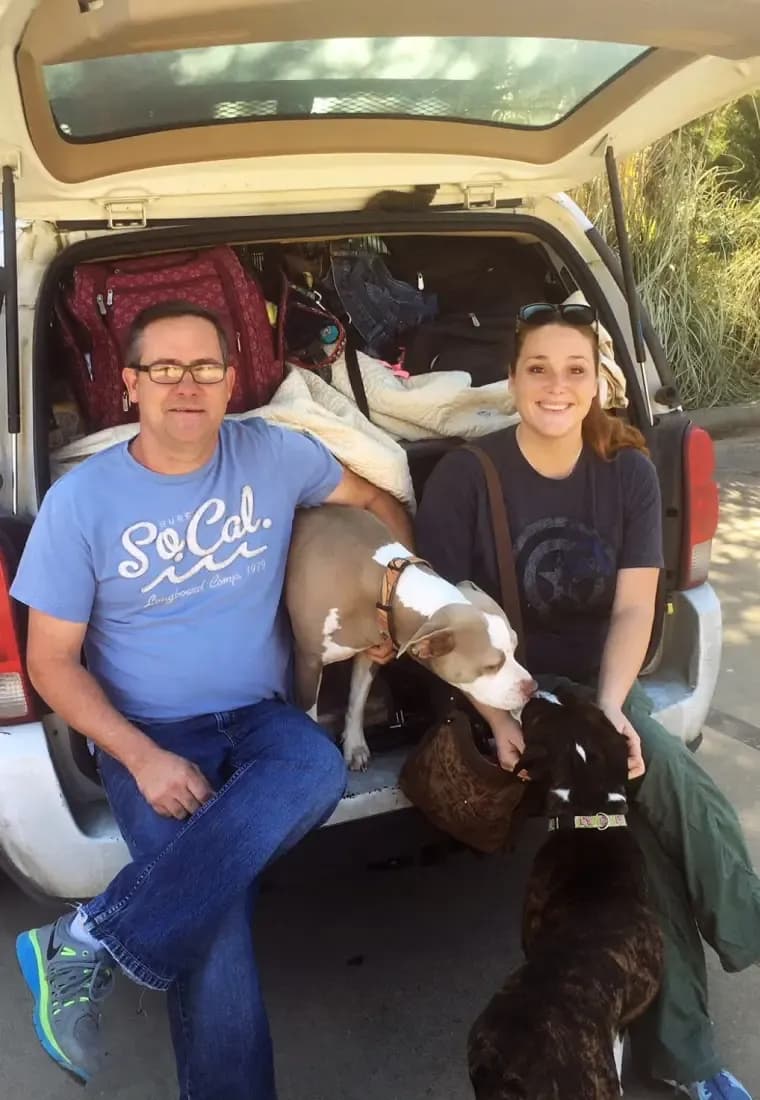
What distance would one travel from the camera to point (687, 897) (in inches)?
104

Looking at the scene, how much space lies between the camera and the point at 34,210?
9.59ft

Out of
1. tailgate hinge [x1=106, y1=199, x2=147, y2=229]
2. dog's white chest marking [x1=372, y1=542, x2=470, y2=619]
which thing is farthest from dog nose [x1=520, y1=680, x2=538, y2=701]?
tailgate hinge [x1=106, y1=199, x2=147, y2=229]

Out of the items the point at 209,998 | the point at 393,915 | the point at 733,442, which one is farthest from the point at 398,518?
the point at 733,442

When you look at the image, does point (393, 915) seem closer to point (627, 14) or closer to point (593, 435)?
point (593, 435)

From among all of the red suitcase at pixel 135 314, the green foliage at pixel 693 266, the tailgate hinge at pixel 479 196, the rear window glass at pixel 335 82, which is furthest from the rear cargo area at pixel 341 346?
the green foliage at pixel 693 266

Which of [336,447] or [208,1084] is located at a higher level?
[336,447]

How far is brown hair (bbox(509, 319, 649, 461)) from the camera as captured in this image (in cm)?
303

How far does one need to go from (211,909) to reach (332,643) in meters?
0.92

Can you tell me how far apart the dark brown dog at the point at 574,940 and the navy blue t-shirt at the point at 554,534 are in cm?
32

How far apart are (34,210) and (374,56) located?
3.48 ft

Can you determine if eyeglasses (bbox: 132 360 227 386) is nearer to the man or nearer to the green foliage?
the man

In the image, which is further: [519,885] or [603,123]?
[519,885]

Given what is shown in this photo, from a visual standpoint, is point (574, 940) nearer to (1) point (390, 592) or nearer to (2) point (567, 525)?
(1) point (390, 592)

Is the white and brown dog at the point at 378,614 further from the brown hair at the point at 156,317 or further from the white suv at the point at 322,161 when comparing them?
the brown hair at the point at 156,317
